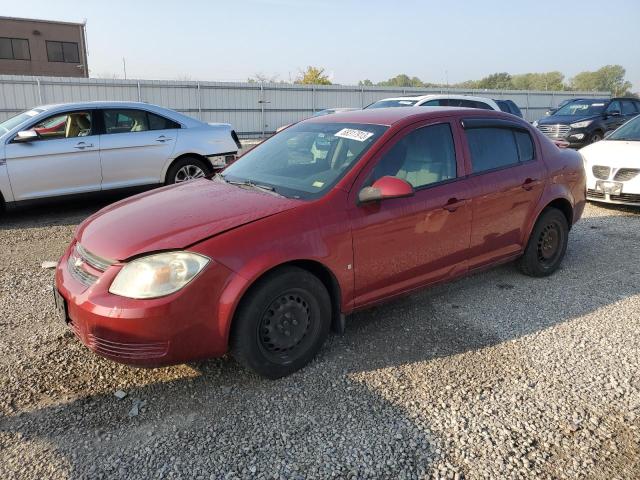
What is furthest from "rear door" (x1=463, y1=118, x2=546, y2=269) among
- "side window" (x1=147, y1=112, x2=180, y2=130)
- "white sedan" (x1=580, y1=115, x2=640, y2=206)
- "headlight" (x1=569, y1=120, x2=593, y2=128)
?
"headlight" (x1=569, y1=120, x2=593, y2=128)

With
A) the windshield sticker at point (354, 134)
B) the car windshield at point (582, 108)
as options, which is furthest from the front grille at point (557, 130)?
the windshield sticker at point (354, 134)

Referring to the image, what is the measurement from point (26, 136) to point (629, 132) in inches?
367

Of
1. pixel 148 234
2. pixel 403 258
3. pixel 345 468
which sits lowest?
pixel 345 468

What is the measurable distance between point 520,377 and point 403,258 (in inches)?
42.6

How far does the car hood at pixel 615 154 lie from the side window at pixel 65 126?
7.75 m

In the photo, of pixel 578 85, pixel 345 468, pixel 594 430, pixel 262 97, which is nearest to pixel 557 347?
pixel 594 430

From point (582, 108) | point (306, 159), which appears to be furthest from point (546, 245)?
point (582, 108)

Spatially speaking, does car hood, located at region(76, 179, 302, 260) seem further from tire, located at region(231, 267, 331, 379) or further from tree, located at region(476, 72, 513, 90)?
tree, located at region(476, 72, 513, 90)

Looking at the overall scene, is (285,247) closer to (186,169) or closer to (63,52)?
(186,169)

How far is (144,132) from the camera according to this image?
301 inches

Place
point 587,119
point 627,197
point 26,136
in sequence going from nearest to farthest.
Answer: point 26,136 → point 627,197 → point 587,119

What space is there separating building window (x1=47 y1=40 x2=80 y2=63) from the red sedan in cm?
4484

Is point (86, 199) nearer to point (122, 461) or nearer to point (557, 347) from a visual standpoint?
point (122, 461)

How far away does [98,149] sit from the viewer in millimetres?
7172
